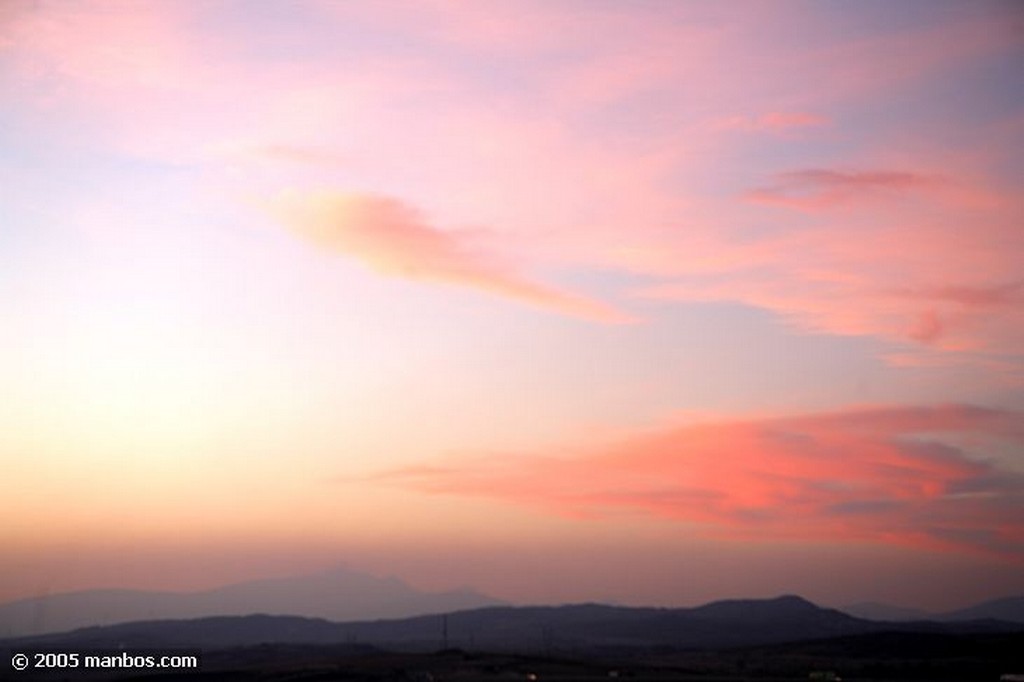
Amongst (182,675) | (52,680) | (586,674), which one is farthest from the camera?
(52,680)

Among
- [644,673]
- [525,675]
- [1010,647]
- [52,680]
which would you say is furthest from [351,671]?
[1010,647]

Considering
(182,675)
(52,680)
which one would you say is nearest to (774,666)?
(182,675)

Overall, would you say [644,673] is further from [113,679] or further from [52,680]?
[52,680]

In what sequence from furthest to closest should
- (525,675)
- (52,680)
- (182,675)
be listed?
1. (52,680)
2. (182,675)
3. (525,675)

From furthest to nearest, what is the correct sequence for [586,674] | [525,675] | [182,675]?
[182,675] < [586,674] < [525,675]

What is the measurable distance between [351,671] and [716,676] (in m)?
49.7

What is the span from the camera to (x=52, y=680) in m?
189

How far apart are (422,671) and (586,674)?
2238cm

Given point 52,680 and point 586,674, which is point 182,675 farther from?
point 586,674

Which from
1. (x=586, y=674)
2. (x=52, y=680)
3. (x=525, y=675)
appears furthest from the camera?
(x=52, y=680)

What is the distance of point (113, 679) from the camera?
18425cm

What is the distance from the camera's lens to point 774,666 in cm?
18362

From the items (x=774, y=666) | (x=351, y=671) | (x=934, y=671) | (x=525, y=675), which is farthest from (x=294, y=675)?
(x=934, y=671)

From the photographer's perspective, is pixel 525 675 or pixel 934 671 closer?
pixel 525 675
